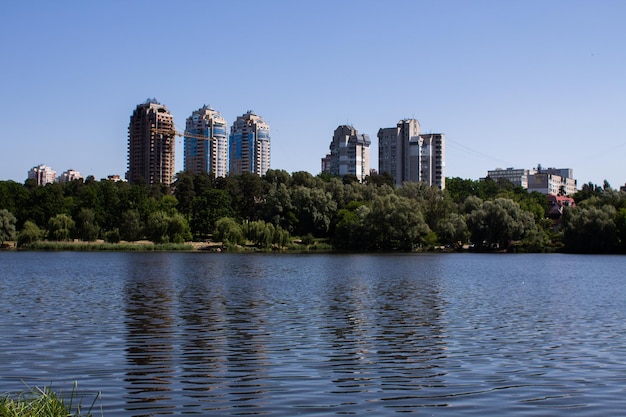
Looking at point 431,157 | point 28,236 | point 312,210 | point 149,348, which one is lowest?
point 149,348

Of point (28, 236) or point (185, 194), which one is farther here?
point (185, 194)

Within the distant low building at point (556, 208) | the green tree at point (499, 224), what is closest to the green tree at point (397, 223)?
the green tree at point (499, 224)

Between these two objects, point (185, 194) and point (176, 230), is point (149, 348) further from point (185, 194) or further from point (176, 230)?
point (185, 194)

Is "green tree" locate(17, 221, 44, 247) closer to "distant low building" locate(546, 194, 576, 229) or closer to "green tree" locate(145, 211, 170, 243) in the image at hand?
"green tree" locate(145, 211, 170, 243)

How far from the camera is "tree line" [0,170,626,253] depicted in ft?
287

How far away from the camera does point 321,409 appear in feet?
33.8

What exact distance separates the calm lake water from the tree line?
58.3 metres

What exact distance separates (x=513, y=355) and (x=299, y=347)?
16.1 ft

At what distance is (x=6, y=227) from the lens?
87.8 metres

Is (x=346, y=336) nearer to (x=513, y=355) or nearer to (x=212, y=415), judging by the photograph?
(x=513, y=355)

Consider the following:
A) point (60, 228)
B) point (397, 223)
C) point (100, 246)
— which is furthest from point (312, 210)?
point (60, 228)

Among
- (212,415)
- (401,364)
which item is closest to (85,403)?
(212,415)

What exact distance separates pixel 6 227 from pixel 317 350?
82856mm

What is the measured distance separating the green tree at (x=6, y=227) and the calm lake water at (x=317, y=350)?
63.5 metres
